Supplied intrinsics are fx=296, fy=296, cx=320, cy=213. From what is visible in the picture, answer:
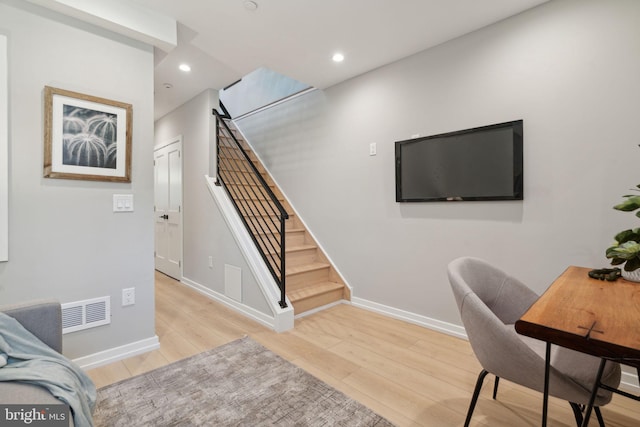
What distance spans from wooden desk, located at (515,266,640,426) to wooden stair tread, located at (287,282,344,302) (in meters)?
2.12

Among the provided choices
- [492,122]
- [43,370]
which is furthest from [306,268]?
[43,370]

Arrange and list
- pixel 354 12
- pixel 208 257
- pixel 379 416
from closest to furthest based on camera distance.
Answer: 1. pixel 379 416
2. pixel 354 12
3. pixel 208 257

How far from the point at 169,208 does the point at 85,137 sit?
2569 millimetres

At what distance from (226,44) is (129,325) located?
2.40m

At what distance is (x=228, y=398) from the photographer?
1689 millimetres

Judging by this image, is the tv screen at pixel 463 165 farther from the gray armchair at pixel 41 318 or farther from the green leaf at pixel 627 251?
the gray armchair at pixel 41 318

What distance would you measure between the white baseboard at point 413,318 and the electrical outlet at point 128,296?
2.07 m

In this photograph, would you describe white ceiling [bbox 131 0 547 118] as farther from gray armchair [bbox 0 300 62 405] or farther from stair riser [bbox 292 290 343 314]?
stair riser [bbox 292 290 343 314]

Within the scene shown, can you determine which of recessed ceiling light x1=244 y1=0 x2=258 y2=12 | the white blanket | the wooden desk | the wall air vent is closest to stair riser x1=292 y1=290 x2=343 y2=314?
the wall air vent

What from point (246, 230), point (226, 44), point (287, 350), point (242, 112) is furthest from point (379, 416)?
point (242, 112)

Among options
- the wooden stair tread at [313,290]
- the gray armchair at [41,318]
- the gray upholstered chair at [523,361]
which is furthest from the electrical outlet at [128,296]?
the gray upholstered chair at [523,361]

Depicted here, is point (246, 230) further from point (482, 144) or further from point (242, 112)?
point (242, 112)

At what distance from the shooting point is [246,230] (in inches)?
122

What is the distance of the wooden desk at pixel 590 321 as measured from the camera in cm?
75
